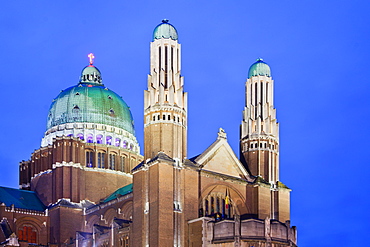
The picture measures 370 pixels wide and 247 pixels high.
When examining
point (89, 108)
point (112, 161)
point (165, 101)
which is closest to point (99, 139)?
point (112, 161)

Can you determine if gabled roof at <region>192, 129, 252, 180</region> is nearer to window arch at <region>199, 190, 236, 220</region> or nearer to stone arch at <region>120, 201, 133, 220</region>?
window arch at <region>199, 190, 236, 220</region>

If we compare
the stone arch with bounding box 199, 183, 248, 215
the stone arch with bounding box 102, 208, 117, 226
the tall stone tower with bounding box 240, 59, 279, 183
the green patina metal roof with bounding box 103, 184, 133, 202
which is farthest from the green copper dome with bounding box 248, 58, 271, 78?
the stone arch with bounding box 102, 208, 117, 226

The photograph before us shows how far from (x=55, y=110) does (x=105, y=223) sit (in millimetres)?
25294

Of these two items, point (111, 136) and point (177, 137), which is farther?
point (111, 136)

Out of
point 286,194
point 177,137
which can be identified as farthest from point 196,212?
point 286,194

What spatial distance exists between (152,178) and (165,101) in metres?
10.0


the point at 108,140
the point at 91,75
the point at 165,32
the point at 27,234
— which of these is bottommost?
the point at 27,234

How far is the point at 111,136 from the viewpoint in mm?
124375

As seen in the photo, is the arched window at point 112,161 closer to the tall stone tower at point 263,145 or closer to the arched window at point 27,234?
the arched window at point 27,234

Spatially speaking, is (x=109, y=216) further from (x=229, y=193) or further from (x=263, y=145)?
(x=263, y=145)

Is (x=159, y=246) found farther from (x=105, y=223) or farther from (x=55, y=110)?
(x=55, y=110)

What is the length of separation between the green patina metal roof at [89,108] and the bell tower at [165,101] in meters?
30.0

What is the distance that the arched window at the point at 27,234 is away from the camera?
109 meters

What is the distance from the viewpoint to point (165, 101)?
94000 mm
